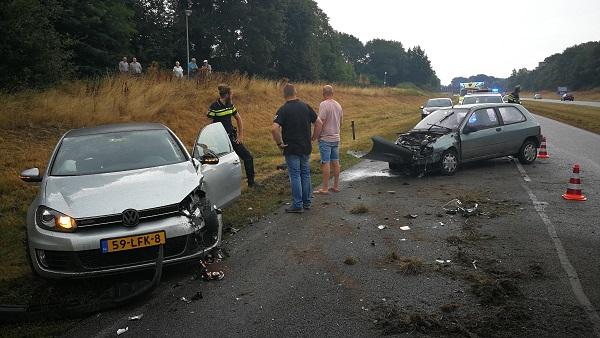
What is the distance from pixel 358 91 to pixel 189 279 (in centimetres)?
4677

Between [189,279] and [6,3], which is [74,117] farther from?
[189,279]

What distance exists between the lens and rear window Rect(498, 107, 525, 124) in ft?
39.2

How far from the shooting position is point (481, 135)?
11.3 m

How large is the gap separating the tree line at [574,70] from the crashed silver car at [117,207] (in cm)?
11976

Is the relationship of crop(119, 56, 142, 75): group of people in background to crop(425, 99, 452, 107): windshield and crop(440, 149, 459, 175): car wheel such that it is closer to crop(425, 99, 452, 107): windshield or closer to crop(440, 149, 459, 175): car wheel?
crop(440, 149, 459, 175): car wheel

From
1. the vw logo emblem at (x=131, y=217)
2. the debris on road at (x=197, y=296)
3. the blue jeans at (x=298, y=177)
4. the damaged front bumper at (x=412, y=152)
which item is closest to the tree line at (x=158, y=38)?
the blue jeans at (x=298, y=177)

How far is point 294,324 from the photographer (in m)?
3.77

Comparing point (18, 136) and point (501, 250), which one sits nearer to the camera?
point (501, 250)

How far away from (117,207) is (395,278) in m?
2.81

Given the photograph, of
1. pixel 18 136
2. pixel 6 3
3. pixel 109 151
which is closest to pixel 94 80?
pixel 6 3

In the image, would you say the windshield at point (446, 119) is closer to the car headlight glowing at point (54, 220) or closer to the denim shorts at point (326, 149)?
the denim shorts at point (326, 149)

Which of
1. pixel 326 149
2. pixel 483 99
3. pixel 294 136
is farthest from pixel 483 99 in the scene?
pixel 294 136

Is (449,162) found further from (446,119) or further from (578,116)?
(578,116)

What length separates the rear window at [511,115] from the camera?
12.0 m
